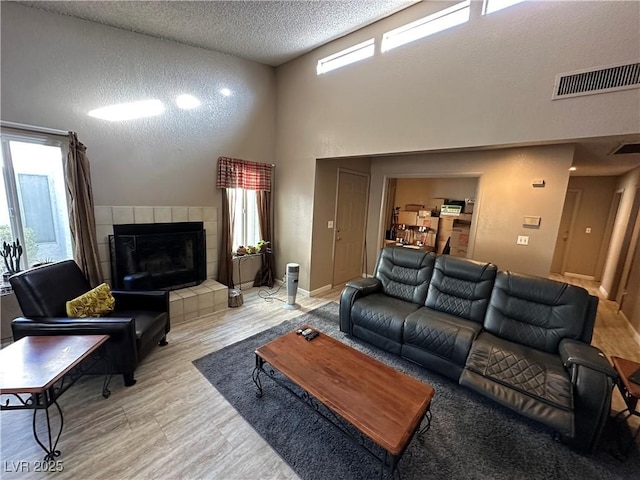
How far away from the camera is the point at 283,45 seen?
12.0 feet

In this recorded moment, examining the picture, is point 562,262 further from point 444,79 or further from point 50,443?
point 50,443

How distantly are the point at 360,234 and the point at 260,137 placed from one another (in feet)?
8.54

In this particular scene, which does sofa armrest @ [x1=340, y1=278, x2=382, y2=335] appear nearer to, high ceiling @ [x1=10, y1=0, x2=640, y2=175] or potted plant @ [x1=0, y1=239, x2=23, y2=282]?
high ceiling @ [x1=10, y1=0, x2=640, y2=175]

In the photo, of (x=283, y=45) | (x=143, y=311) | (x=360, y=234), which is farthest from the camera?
(x=360, y=234)

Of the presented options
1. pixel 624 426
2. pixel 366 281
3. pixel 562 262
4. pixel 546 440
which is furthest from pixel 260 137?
pixel 562 262

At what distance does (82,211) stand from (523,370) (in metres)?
4.41

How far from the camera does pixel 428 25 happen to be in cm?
281

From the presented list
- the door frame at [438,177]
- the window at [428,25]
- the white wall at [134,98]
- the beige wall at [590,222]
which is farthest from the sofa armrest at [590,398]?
the beige wall at [590,222]

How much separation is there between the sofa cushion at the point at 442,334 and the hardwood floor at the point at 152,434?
4.48 feet

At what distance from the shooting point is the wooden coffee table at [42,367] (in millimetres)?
1456

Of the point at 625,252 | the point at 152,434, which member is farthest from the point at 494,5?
the point at 625,252

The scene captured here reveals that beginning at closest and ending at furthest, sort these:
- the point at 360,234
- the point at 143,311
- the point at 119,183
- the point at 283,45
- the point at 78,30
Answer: the point at 143,311 → the point at 78,30 → the point at 119,183 → the point at 283,45 → the point at 360,234

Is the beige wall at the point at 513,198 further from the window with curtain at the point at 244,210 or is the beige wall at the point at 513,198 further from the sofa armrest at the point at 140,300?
the sofa armrest at the point at 140,300

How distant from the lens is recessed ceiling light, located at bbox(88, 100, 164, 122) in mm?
3006
